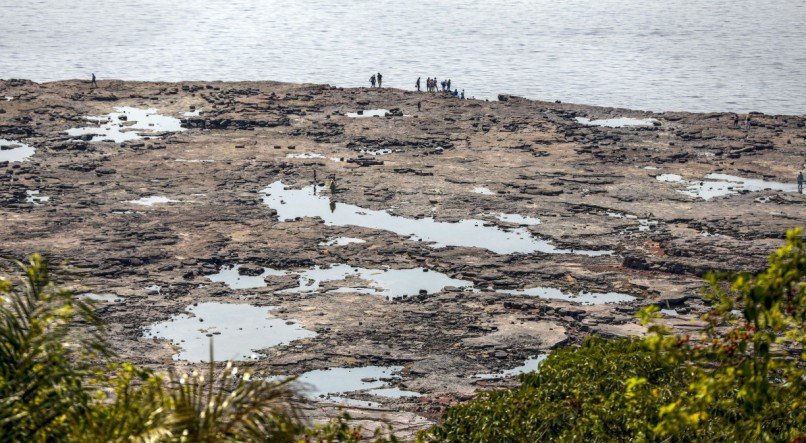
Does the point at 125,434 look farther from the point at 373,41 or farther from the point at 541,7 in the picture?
the point at 541,7

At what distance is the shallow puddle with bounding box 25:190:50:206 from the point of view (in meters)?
52.6

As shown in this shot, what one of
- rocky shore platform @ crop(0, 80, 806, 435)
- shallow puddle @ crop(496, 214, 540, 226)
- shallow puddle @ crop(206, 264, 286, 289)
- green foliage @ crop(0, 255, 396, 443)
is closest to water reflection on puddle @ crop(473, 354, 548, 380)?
rocky shore platform @ crop(0, 80, 806, 435)

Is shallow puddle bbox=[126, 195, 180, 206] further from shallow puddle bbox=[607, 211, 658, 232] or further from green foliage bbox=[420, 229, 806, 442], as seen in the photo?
green foliage bbox=[420, 229, 806, 442]

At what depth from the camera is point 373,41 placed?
139 metres

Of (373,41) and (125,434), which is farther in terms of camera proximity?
(373,41)

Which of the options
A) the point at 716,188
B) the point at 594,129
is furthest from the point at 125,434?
the point at 594,129

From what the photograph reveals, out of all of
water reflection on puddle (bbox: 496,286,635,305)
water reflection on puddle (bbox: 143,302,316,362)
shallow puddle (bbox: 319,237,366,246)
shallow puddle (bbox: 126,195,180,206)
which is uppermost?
shallow puddle (bbox: 126,195,180,206)

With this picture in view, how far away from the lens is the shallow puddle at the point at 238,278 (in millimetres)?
43106

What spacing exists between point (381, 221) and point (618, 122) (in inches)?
969

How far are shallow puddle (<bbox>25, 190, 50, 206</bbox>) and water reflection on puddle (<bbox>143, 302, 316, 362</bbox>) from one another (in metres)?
15.2

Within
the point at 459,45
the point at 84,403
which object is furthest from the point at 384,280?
the point at 459,45

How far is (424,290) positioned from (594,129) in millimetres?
28218

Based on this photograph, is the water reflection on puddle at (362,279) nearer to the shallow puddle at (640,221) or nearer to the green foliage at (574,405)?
the shallow puddle at (640,221)

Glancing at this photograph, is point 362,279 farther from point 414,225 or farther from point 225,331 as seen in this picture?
point 414,225
